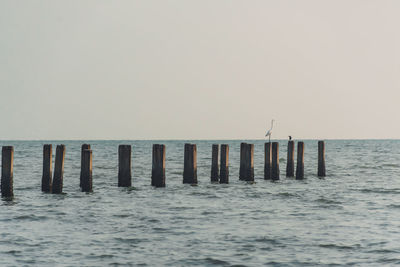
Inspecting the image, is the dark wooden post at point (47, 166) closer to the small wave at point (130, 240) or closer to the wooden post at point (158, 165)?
the wooden post at point (158, 165)

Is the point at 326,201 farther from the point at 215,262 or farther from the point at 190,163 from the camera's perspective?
the point at 215,262

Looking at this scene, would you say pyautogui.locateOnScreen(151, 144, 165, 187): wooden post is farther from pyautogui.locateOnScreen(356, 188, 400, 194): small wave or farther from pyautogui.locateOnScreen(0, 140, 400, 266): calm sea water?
pyautogui.locateOnScreen(356, 188, 400, 194): small wave

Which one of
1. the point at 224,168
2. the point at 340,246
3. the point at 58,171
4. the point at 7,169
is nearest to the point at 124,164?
the point at 58,171

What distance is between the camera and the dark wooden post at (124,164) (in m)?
22.2

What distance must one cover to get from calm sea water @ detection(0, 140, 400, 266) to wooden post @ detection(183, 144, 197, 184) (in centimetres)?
55

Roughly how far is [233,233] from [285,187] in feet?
39.0

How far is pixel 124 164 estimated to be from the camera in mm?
22531

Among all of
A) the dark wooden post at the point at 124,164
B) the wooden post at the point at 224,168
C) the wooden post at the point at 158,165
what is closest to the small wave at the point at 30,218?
the dark wooden post at the point at 124,164

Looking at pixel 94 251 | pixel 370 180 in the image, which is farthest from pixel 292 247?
pixel 370 180

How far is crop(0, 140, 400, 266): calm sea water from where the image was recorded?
12.3 m

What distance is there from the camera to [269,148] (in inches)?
1044

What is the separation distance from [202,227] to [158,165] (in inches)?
293

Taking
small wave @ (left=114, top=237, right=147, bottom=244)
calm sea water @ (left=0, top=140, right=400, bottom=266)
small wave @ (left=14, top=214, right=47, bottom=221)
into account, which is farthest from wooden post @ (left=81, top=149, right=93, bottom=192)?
small wave @ (left=114, top=237, right=147, bottom=244)

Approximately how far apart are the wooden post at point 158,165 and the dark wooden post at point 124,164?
0.88 meters
